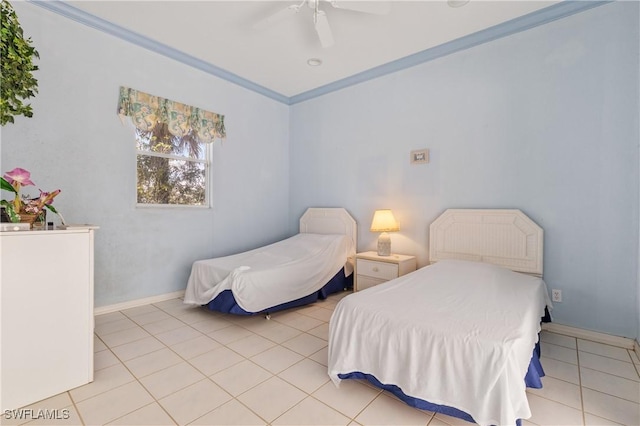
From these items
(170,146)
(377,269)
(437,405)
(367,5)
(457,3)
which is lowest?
(437,405)

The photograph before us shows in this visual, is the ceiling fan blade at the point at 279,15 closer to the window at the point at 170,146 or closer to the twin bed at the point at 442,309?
the window at the point at 170,146

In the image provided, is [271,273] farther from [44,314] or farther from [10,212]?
[10,212]

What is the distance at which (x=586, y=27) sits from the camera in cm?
261

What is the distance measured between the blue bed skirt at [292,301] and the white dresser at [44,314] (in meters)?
1.06

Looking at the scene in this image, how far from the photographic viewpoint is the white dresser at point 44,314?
63.9 inches

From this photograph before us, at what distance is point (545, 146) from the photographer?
278cm

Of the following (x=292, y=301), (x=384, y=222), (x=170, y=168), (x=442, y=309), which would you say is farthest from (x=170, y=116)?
(x=442, y=309)

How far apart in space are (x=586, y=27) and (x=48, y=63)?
474 cm

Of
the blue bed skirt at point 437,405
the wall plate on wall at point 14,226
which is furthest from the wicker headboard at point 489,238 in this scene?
the wall plate on wall at point 14,226

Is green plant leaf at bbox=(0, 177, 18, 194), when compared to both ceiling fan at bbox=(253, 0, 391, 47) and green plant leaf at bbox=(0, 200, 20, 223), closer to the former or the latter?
green plant leaf at bbox=(0, 200, 20, 223)

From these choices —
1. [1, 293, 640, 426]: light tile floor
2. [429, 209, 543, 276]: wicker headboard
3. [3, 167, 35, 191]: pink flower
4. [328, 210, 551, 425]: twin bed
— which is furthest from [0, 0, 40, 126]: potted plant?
[429, 209, 543, 276]: wicker headboard

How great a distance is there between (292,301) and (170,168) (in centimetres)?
216

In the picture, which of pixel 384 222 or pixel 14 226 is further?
pixel 384 222

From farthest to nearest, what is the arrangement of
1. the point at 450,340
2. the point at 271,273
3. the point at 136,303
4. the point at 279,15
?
the point at 136,303 < the point at 271,273 < the point at 279,15 < the point at 450,340
